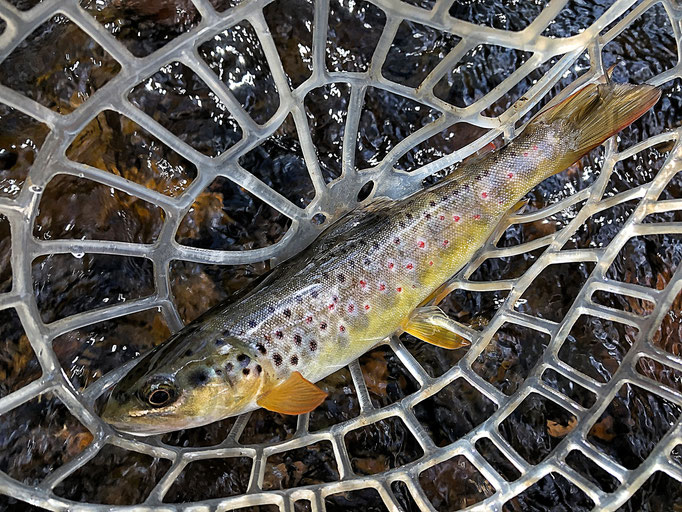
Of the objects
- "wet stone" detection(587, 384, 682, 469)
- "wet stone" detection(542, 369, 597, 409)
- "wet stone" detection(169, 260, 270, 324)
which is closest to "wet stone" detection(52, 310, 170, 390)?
"wet stone" detection(169, 260, 270, 324)

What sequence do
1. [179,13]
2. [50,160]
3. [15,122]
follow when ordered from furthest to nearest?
[179,13], [15,122], [50,160]

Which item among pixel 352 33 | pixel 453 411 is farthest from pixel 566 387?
pixel 352 33

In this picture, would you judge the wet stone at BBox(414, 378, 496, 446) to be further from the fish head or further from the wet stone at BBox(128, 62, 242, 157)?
the wet stone at BBox(128, 62, 242, 157)

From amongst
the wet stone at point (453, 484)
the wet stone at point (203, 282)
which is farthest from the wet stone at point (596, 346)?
the wet stone at point (203, 282)

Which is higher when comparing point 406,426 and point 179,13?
point 179,13

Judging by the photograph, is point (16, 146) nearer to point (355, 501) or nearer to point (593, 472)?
point (355, 501)

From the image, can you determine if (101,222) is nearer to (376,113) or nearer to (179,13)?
(179,13)

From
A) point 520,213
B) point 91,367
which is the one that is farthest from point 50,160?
point 520,213

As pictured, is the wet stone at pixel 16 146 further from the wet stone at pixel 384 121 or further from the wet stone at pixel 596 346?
the wet stone at pixel 596 346
